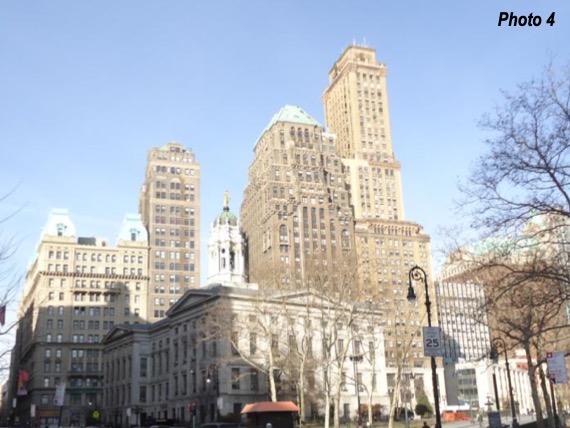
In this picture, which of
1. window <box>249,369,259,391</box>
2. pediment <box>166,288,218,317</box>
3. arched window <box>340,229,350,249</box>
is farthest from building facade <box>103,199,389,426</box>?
arched window <box>340,229,350,249</box>

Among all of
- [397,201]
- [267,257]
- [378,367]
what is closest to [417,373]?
[378,367]

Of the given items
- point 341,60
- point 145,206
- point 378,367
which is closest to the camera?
point 378,367

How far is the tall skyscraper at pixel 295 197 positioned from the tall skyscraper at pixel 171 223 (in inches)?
641

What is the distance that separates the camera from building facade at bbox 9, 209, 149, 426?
437ft

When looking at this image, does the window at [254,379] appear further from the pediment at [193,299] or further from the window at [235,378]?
the pediment at [193,299]

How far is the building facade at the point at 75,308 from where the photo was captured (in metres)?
133

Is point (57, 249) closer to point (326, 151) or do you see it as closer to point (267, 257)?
point (267, 257)

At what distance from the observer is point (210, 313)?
3204 inches

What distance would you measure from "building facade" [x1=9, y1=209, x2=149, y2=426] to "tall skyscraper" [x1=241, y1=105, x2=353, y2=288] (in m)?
29.3

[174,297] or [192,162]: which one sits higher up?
[192,162]

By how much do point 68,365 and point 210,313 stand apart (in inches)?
2669

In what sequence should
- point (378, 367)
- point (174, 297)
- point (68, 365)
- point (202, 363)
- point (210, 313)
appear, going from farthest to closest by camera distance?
point (174, 297), point (68, 365), point (378, 367), point (202, 363), point (210, 313)

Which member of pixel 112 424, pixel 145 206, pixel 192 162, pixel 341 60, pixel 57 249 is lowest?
pixel 112 424

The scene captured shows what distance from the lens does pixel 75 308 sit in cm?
14025
